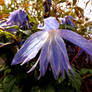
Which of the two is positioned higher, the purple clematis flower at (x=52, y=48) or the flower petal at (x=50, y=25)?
the flower petal at (x=50, y=25)

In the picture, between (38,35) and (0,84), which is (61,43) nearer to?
(38,35)

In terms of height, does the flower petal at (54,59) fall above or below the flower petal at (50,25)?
below

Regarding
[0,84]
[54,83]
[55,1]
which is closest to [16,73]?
[0,84]

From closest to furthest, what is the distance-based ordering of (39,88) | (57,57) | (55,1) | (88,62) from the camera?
(57,57) < (39,88) < (88,62) < (55,1)

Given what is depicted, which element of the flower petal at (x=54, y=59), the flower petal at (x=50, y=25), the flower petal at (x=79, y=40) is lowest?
the flower petal at (x=54, y=59)

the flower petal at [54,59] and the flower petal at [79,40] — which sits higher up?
the flower petal at [79,40]

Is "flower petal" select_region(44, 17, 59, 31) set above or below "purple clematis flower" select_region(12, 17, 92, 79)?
above
